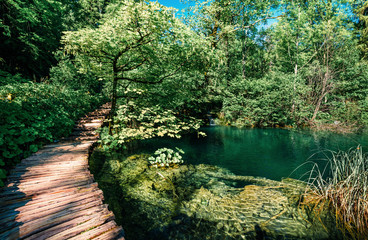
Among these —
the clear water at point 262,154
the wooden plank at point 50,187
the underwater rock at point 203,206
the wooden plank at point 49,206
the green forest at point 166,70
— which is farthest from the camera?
the clear water at point 262,154

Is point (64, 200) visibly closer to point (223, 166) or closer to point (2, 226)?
point (2, 226)

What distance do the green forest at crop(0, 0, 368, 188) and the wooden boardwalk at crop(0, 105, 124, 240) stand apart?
2.36 feet

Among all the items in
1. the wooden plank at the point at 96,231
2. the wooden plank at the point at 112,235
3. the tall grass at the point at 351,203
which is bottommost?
the tall grass at the point at 351,203

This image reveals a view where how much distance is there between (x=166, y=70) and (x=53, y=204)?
5544 mm

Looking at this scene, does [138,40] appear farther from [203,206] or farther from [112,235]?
[203,206]

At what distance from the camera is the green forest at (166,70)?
4887 millimetres

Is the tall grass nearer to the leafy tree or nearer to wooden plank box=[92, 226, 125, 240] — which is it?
wooden plank box=[92, 226, 125, 240]

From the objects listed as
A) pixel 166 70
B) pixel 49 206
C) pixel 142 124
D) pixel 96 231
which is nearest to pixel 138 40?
pixel 166 70

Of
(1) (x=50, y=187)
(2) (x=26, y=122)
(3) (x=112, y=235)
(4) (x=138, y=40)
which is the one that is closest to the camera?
(3) (x=112, y=235)

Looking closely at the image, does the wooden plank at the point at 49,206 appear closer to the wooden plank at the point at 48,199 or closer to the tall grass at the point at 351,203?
the wooden plank at the point at 48,199

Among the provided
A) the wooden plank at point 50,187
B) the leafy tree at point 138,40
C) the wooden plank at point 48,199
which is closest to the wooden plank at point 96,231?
the wooden plank at point 48,199

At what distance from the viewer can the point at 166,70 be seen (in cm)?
661

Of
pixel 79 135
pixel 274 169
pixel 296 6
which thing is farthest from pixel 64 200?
pixel 296 6

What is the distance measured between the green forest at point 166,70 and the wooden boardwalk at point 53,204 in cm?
72
